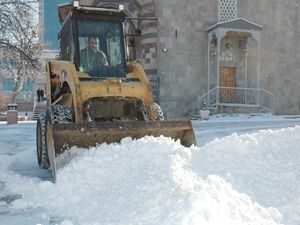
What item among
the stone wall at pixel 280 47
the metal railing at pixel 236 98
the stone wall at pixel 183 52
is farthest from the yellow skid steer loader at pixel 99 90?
the stone wall at pixel 280 47

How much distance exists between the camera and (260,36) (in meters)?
20.7

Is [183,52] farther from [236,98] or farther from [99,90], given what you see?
[99,90]

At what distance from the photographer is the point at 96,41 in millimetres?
7805

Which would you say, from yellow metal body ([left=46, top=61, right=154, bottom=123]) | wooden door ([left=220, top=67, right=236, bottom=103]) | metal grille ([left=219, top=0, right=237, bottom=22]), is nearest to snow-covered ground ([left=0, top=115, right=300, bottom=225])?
yellow metal body ([left=46, top=61, right=154, bottom=123])

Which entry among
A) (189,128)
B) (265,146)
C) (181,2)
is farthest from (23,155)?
(181,2)

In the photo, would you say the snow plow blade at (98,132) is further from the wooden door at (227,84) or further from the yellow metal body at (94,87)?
the wooden door at (227,84)

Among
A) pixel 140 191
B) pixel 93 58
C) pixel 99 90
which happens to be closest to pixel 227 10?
pixel 93 58

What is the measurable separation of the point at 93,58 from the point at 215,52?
13.3 meters

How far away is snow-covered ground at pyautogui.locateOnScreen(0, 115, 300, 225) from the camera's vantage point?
4305 mm

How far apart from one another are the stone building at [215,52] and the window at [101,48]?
33.7 ft

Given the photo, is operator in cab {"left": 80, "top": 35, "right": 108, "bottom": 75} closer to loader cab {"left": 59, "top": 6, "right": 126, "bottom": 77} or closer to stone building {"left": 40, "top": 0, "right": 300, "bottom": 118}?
loader cab {"left": 59, "top": 6, "right": 126, "bottom": 77}

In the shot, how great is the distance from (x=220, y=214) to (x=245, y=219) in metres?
0.26

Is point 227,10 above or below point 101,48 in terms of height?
above

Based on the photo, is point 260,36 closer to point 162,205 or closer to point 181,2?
point 181,2
